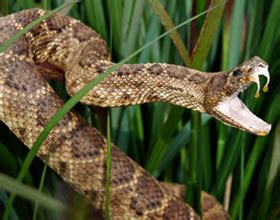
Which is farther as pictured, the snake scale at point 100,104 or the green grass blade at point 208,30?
the snake scale at point 100,104

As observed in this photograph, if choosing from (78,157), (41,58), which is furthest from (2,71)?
(78,157)

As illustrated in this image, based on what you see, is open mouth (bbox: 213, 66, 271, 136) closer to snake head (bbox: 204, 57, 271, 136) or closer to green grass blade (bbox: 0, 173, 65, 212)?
snake head (bbox: 204, 57, 271, 136)

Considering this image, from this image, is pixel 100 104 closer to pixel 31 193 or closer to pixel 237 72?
pixel 237 72

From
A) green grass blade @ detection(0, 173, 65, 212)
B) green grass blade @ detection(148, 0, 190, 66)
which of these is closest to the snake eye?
green grass blade @ detection(148, 0, 190, 66)

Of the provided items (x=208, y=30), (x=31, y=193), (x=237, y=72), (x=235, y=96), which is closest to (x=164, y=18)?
(x=208, y=30)

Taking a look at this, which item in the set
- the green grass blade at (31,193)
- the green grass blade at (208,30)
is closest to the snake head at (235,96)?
the green grass blade at (208,30)

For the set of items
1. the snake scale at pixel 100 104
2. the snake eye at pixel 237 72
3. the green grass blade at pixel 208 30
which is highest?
the green grass blade at pixel 208 30

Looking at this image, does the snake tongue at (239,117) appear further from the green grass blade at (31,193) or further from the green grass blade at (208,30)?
the green grass blade at (31,193)

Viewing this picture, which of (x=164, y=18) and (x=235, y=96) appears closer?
(x=164, y=18)
